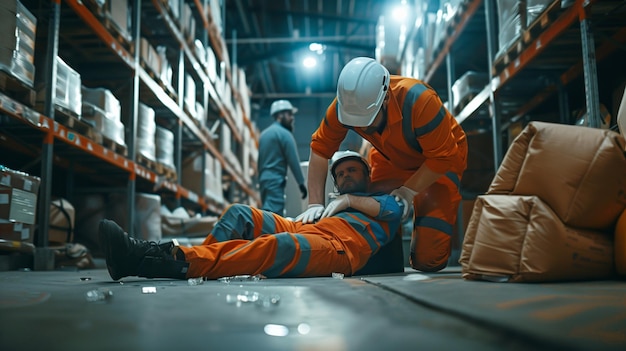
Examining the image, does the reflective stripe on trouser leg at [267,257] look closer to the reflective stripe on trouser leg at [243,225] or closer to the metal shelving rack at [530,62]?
the reflective stripe on trouser leg at [243,225]

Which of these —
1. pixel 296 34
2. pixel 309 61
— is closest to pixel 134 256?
pixel 309 61

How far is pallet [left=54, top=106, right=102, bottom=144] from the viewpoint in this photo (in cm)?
496

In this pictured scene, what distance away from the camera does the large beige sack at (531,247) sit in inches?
98.5

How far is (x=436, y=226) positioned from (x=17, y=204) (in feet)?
9.73

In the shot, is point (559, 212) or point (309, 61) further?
point (309, 61)

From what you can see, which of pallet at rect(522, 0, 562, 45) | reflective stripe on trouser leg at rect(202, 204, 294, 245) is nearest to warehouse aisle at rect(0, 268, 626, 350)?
reflective stripe on trouser leg at rect(202, 204, 294, 245)

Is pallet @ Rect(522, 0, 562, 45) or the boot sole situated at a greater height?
pallet @ Rect(522, 0, 562, 45)

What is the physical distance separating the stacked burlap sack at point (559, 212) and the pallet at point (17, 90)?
3.33 m

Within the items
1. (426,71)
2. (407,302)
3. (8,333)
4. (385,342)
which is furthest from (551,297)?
(426,71)

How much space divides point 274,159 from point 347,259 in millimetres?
3782

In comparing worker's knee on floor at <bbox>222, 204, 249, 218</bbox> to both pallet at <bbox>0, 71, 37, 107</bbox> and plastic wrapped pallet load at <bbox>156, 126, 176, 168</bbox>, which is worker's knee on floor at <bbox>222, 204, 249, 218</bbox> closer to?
pallet at <bbox>0, 71, 37, 107</bbox>

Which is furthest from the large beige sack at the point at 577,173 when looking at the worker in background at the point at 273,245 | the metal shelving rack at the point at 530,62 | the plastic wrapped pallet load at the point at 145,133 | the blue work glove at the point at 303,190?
the plastic wrapped pallet load at the point at 145,133

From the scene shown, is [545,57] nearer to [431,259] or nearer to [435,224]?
[435,224]

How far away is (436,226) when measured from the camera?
386cm
